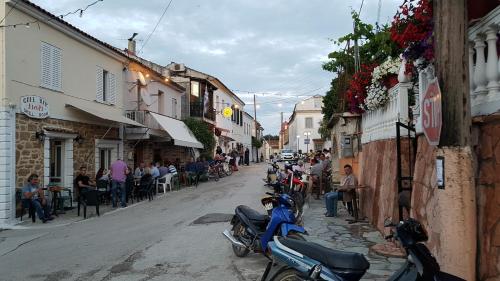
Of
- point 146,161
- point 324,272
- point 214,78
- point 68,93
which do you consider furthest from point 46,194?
point 214,78

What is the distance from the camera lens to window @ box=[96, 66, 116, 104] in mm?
18688

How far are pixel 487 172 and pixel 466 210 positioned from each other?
19.7 inches

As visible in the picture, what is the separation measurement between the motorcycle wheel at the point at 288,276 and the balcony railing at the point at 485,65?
2.43m

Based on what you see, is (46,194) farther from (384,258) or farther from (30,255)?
(384,258)

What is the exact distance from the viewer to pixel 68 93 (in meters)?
16.2

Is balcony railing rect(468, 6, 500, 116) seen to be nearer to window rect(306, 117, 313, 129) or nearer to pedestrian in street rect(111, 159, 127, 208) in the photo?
pedestrian in street rect(111, 159, 127, 208)

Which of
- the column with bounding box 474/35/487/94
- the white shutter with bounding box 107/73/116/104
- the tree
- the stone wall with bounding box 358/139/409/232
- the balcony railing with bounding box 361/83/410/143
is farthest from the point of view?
the tree

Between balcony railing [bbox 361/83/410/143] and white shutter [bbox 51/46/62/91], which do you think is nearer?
balcony railing [bbox 361/83/410/143]

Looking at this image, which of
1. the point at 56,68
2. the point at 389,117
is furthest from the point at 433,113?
the point at 56,68

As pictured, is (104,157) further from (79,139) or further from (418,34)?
(418,34)

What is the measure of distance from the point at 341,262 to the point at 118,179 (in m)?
12.9

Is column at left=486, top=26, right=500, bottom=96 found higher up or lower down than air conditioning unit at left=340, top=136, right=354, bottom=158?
higher up

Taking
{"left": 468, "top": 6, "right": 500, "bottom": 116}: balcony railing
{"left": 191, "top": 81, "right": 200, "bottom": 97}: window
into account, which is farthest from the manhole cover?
{"left": 191, "top": 81, "right": 200, "bottom": 97}: window

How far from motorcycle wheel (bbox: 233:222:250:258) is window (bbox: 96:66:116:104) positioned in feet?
40.3
